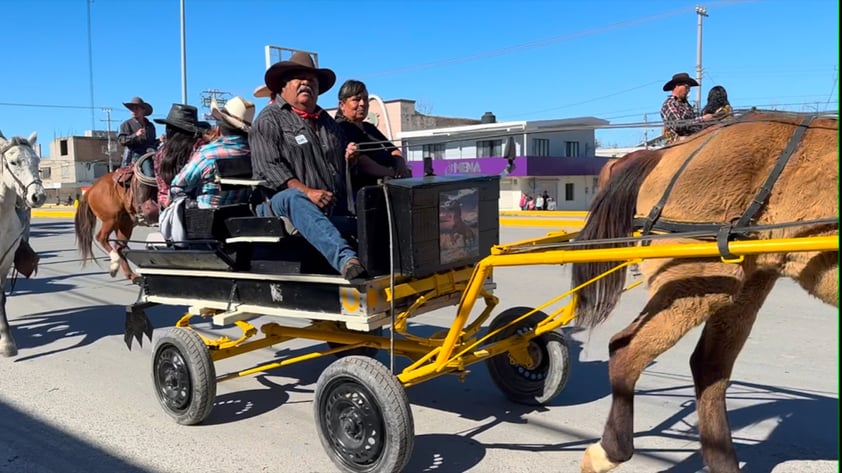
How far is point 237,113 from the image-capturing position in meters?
5.76

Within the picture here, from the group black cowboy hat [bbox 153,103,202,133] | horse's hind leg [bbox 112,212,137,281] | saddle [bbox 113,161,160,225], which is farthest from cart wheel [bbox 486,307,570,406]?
horse's hind leg [bbox 112,212,137,281]

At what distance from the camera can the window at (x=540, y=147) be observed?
144 ft

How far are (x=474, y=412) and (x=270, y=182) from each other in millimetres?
2107

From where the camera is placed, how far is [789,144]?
3.00 m

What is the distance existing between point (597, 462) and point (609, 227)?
1251 millimetres

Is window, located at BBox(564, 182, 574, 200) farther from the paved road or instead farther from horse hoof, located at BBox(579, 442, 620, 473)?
horse hoof, located at BBox(579, 442, 620, 473)

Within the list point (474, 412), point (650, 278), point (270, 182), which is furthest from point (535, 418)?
point (270, 182)

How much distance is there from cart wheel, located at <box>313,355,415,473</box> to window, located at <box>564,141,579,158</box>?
44.0 m

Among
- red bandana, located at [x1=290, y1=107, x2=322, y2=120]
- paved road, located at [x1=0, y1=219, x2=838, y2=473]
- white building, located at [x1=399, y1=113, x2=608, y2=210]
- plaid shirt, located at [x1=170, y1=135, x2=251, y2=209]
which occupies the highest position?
white building, located at [x1=399, y1=113, x2=608, y2=210]

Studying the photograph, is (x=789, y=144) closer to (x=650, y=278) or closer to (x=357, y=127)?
(x=650, y=278)

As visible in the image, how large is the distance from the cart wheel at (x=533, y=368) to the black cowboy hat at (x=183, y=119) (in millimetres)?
3928

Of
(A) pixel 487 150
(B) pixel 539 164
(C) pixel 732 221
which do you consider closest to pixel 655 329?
(C) pixel 732 221

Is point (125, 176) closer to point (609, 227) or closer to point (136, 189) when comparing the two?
point (136, 189)

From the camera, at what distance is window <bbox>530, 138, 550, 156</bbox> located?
43.8 metres
